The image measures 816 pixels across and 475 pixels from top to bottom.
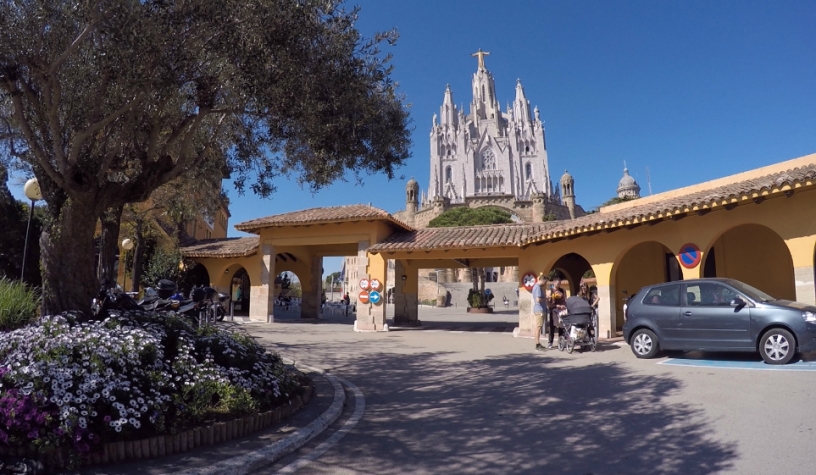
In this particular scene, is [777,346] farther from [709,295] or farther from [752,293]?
[709,295]

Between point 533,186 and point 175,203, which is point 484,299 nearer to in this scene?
point 175,203

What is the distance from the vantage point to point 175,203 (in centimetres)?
1750

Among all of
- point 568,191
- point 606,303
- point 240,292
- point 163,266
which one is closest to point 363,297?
point 606,303

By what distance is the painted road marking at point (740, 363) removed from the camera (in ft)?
26.1

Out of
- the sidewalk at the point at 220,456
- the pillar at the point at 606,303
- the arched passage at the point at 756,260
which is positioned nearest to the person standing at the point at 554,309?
the pillar at the point at 606,303

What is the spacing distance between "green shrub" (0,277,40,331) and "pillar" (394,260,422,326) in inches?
586

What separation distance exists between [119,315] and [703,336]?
363 inches

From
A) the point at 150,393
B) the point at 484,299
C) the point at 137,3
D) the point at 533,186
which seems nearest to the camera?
the point at 150,393

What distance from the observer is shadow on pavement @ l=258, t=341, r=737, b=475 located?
4.34 metres

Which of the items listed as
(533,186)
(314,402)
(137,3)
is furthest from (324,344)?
(533,186)

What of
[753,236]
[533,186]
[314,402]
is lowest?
[314,402]

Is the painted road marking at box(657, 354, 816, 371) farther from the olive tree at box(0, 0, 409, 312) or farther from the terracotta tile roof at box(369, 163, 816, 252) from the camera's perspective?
the olive tree at box(0, 0, 409, 312)

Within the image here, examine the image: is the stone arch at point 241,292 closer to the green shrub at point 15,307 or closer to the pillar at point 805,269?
the green shrub at point 15,307

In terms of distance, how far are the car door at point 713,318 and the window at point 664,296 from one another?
0.16 metres
